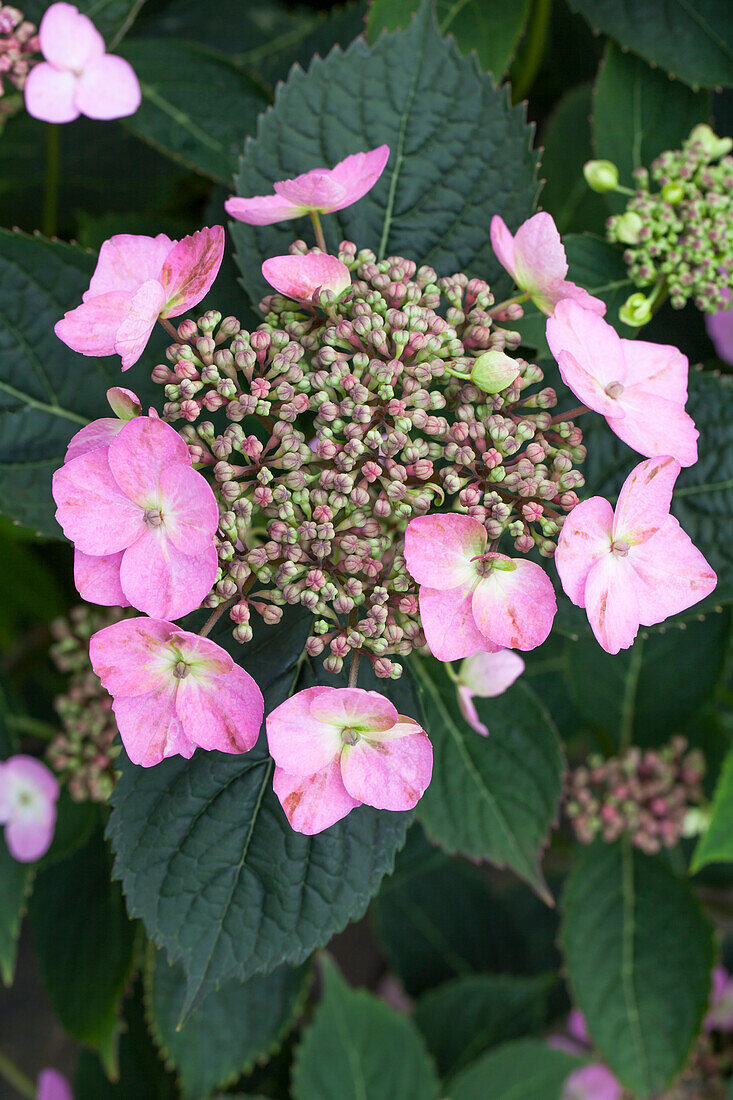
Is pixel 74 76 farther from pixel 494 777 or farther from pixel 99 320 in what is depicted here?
pixel 494 777

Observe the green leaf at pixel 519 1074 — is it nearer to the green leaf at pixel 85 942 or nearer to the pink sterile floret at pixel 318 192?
the green leaf at pixel 85 942

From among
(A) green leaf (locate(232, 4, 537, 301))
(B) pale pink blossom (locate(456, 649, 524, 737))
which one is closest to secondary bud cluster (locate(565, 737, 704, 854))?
(B) pale pink blossom (locate(456, 649, 524, 737))

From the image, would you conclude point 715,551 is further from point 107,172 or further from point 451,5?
point 107,172

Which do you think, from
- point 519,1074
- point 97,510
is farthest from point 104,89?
point 519,1074

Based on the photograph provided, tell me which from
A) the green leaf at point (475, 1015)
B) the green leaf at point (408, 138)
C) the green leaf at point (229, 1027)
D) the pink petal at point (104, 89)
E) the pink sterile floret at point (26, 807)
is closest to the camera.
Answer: the green leaf at point (408, 138)

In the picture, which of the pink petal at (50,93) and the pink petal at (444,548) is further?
the pink petal at (50,93)

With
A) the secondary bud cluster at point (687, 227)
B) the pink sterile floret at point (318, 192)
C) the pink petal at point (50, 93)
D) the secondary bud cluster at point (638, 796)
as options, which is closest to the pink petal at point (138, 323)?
the pink sterile floret at point (318, 192)
